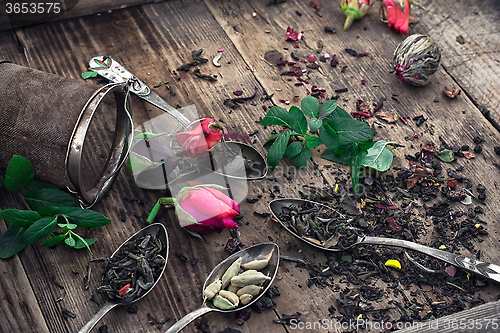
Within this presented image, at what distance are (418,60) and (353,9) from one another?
490mm

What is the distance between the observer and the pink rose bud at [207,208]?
1.36m

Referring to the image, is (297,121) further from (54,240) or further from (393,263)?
(54,240)

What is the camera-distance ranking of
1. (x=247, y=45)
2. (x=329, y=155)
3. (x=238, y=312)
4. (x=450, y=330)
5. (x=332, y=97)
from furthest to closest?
(x=247, y=45) → (x=332, y=97) → (x=329, y=155) → (x=238, y=312) → (x=450, y=330)

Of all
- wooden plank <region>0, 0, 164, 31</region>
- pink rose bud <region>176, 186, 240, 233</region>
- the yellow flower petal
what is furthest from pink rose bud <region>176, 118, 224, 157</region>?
wooden plank <region>0, 0, 164, 31</region>

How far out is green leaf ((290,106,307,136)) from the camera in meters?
1.57

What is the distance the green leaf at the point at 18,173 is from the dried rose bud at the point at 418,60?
168cm

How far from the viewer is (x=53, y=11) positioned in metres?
1.89

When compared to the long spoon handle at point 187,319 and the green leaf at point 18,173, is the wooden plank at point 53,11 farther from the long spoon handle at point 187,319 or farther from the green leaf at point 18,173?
the long spoon handle at point 187,319

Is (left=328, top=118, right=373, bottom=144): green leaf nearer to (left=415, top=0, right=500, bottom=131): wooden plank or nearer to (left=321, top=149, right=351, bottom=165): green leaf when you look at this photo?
(left=321, top=149, right=351, bottom=165): green leaf

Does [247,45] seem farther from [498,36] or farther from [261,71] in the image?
[498,36]

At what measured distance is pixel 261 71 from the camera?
6.30 feet

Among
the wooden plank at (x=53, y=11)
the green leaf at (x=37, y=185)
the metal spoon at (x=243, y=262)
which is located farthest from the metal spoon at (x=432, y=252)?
the wooden plank at (x=53, y=11)

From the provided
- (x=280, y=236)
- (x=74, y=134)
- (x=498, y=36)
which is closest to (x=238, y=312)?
(x=280, y=236)

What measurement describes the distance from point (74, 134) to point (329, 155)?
3.38ft
